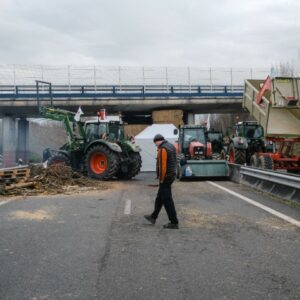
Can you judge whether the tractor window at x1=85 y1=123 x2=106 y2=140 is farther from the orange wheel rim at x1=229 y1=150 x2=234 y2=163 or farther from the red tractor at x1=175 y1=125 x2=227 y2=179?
the orange wheel rim at x1=229 y1=150 x2=234 y2=163

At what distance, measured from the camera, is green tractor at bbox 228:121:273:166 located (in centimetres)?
2127

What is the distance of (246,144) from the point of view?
2112 centimetres

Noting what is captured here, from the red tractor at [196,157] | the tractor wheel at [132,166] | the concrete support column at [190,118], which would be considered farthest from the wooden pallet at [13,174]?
the concrete support column at [190,118]

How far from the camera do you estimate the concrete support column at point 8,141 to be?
133 ft

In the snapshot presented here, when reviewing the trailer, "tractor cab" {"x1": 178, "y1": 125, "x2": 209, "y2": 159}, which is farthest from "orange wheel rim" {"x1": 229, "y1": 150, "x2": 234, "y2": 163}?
the trailer

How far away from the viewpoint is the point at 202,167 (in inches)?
739

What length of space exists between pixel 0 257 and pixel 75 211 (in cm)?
415

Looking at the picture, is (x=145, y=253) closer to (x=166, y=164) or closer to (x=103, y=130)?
(x=166, y=164)

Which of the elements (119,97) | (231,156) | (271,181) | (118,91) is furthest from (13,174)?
(118,91)

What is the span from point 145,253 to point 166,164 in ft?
8.78

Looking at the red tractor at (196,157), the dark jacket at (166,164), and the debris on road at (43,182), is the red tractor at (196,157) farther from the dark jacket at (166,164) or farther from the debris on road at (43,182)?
→ the dark jacket at (166,164)

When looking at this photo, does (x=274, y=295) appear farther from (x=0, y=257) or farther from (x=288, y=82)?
(x=288, y=82)

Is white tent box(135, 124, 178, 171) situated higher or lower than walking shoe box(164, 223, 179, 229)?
higher

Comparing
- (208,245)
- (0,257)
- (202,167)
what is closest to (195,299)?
(208,245)
